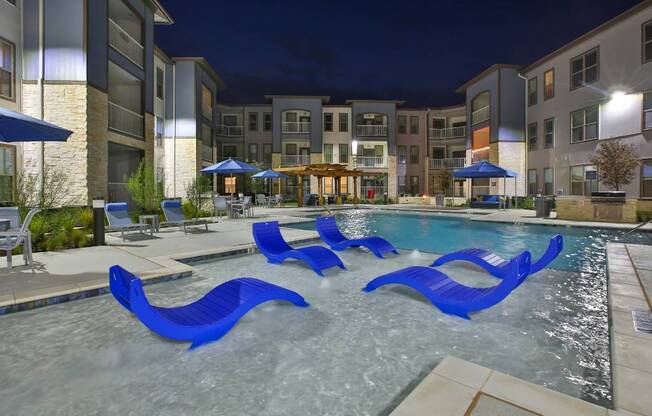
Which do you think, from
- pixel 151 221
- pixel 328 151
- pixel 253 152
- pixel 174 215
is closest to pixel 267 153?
pixel 253 152

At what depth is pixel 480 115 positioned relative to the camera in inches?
1143

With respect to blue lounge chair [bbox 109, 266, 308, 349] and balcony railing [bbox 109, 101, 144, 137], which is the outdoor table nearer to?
balcony railing [bbox 109, 101, 144, 137]

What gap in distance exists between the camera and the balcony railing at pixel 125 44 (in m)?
15.3

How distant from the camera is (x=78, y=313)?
443 centimetres

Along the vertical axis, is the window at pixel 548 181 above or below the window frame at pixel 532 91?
below

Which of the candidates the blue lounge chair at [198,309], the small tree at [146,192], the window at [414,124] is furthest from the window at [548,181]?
the blue lounge chair at [198,309]

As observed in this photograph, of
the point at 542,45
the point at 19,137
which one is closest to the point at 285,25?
the point at 542,45

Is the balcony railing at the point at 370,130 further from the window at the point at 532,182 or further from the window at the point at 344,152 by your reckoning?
the window at the point at 532,182

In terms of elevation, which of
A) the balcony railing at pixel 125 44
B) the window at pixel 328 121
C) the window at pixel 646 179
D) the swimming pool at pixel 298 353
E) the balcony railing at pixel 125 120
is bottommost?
the swimming pool at pixel 298 353

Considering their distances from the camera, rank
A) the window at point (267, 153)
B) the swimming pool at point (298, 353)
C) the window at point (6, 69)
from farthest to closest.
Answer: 1. the window at point (267, 153)
2. the window at point (6, 69)
3. the swimming pool at point (298, 353)

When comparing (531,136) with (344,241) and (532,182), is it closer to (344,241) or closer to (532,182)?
(532,182)

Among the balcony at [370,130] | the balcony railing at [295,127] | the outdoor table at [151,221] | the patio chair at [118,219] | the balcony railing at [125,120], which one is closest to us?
the patio chair at [118,219]

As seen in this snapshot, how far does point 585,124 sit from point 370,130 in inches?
732

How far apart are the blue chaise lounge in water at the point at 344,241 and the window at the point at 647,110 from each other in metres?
15.7
